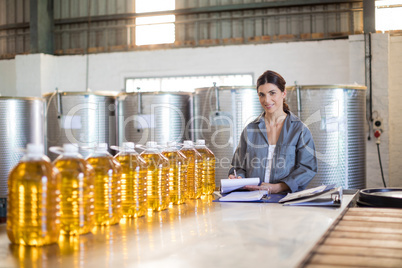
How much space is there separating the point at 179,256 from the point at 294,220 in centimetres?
61

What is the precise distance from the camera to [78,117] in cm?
606

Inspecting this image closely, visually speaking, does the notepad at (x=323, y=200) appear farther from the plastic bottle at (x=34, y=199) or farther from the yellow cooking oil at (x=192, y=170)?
the plastic bottle at (x=34, y=199)

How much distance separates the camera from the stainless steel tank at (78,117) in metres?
6.04

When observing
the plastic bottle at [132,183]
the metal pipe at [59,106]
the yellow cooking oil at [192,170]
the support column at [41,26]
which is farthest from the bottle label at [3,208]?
the support column at [41,26]

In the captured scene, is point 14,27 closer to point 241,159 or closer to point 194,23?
point 194,23

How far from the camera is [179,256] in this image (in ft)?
3.99

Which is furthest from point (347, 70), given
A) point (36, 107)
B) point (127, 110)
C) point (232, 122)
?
point (36, 107)

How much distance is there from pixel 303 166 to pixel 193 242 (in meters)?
1.71

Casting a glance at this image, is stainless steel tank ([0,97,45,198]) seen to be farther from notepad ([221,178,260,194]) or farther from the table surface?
the table surface

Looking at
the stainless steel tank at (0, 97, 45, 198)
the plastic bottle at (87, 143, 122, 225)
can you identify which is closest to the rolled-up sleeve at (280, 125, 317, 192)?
the plastic bottle at (87, 143, 122, 225)

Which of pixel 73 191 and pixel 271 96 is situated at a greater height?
pixel 271 96

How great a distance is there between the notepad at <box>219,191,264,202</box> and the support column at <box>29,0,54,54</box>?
895cm

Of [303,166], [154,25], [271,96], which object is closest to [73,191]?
[303,166]

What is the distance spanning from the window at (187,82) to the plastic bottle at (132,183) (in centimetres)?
730
